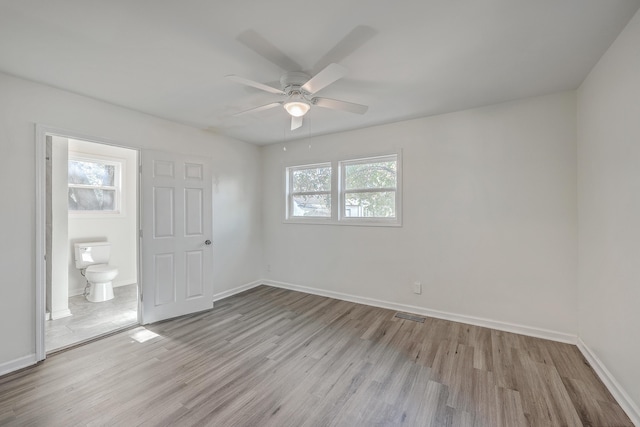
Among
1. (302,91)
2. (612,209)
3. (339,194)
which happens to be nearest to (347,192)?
(339,194)

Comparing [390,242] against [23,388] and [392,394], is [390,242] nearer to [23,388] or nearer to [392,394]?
[392,394]

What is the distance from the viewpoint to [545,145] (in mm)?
2715

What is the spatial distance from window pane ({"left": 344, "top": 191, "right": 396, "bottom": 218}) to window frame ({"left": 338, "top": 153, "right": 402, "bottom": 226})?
0.12ft

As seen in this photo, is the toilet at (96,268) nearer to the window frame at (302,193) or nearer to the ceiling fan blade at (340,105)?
the window frame at (302,193)

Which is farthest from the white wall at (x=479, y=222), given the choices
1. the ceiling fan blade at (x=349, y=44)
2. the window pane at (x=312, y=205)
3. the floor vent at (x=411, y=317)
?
the ceiling fan blade at (x=349, y=44)

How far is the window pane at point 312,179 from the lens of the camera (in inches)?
165

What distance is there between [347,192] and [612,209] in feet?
8.91

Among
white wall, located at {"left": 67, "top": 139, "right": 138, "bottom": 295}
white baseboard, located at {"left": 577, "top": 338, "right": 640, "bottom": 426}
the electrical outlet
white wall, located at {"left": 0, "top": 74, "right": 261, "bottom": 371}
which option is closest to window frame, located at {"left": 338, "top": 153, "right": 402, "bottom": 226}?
the electrical outlet

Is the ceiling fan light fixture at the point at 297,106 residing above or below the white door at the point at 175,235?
above

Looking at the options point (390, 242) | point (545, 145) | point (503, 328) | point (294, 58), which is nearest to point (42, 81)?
point (294, 58)

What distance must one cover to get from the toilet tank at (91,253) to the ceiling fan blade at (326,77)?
430 centimetres

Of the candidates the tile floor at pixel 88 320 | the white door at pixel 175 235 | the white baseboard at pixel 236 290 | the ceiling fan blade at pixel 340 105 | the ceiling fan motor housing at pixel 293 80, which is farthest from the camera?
the white baseboard at pixel 236 290

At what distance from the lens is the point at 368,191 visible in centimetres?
381

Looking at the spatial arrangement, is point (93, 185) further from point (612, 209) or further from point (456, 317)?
point (612, 209)
